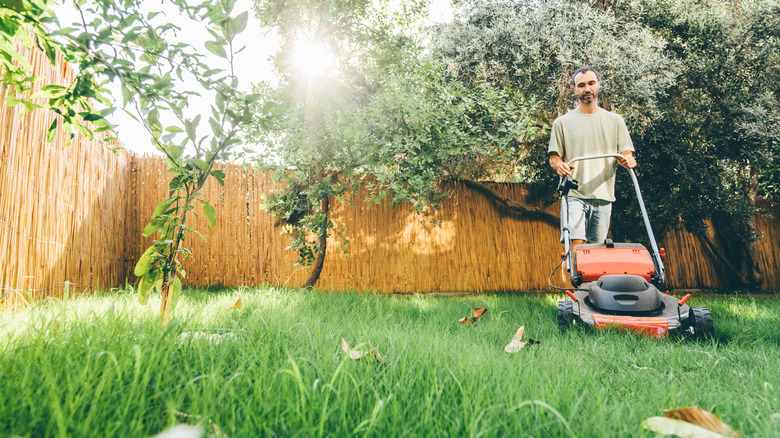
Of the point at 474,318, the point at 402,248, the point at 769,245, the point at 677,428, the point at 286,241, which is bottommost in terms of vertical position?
the point at 474,318

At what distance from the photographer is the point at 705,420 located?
3.51ft

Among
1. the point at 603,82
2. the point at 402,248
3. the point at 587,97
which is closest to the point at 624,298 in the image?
the point at 587,97

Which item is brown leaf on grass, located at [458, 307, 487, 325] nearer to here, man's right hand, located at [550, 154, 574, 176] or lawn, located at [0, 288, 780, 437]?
lawn, located at [0, 288, 780, 437]

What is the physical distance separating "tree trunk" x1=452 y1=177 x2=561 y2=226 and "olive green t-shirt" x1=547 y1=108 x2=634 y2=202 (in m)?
2.82

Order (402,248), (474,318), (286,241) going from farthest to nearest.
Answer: (402,248) → (286,241) → (474,318)

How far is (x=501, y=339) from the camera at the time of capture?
2.44 meters

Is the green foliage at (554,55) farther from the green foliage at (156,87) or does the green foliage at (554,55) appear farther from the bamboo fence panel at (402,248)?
the green foliage at (156,87)

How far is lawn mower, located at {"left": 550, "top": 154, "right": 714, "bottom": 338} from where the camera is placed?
2.51 meters

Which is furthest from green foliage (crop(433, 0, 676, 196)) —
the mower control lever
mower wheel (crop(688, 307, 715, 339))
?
mower wheel (crop(688, 307, 715, 339))

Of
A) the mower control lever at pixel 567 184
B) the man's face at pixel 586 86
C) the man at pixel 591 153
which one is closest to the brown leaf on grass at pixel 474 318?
the man at pixel 591 153

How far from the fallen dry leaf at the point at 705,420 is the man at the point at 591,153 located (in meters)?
2.46

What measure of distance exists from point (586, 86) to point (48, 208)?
13.7 feet

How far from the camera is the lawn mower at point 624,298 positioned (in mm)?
2512

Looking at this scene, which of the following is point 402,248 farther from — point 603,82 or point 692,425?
point 692,425
